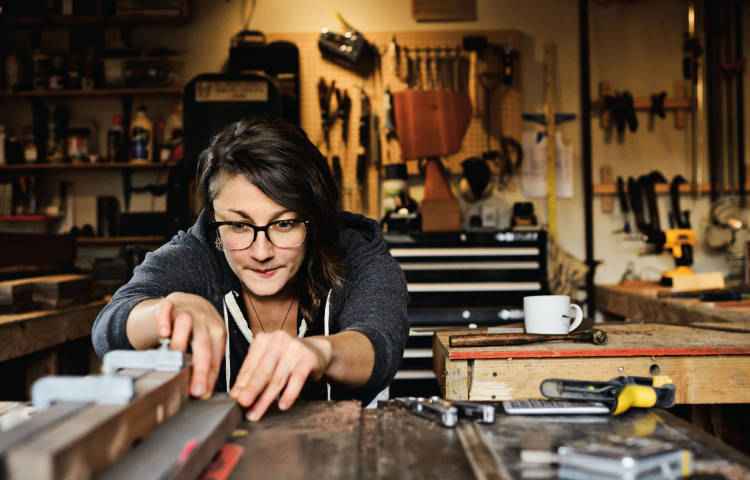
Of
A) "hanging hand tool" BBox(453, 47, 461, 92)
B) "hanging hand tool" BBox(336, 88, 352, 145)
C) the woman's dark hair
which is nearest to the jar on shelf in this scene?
"hanging hand tool" BBox(336, 88, 352, 145)

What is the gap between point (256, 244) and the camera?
49.6 inches

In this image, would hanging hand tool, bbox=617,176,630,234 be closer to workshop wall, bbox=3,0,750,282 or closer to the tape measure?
workshop wall, bbox=3,0,750,282

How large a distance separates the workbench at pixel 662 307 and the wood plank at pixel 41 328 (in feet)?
7.55

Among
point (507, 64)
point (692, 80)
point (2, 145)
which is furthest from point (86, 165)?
point (692, 80)

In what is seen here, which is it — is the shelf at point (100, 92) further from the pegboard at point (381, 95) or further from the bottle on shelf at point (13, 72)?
the pegboard at point (381, 95)

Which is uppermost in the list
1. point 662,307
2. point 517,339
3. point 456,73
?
point 456,73

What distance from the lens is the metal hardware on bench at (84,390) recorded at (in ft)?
1.96

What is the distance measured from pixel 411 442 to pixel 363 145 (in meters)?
3.22

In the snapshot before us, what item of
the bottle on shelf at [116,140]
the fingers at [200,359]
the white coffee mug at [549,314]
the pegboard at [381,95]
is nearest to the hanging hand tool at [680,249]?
the pegboard at [381,95]

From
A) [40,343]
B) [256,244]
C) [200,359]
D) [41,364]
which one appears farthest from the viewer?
[41,364]

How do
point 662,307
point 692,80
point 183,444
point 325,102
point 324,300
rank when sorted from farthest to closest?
point 692,80
point 325,102
point 662,307
point 324,300
point 183,444

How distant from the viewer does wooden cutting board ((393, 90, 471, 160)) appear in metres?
3.43

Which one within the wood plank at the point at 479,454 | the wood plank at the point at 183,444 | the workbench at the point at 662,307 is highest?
the wood plank at the point at 183,444

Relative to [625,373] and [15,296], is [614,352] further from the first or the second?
[15,296]
